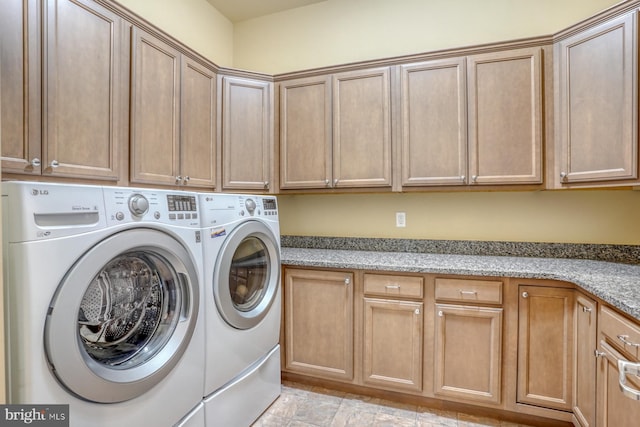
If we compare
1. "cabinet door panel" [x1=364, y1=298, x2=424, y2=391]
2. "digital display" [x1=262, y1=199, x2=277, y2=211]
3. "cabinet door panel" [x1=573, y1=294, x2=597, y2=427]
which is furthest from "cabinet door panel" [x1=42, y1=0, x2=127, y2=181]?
"cabinet door panel" [x1=573, y1=294, x2=597, y2=427]

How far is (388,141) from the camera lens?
7.61ft

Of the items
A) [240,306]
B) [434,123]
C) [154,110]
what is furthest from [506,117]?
[154,110]

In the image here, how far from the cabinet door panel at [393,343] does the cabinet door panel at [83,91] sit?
1659 mm

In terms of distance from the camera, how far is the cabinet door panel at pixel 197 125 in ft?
6.82

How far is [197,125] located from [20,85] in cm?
98

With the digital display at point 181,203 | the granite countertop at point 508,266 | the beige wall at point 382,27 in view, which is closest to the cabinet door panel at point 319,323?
the granite countertop at point 508,266

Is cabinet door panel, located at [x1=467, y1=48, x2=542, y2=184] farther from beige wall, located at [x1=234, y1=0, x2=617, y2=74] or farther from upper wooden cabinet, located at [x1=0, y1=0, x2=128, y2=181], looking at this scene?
upper wooden cabinet, located at [x1=0, y1=0, x2=128, y2=181]

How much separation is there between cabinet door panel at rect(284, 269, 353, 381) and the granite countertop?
0.39 ft

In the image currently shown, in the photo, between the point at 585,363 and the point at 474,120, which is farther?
the point at 474,120

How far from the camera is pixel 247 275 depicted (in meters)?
1.98

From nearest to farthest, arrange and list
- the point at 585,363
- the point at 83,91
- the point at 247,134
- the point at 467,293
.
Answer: the point at 83,91, the point at 585,363, the point at 467,293, the point at 247,134

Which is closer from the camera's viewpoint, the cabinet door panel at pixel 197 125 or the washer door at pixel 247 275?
the washer door at pixel 247 275

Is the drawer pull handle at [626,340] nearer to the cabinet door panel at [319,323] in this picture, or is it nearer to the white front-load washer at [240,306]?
the cabinet door panel at [319,323]

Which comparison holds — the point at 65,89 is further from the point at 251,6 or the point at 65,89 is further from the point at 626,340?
the point at 626,340
